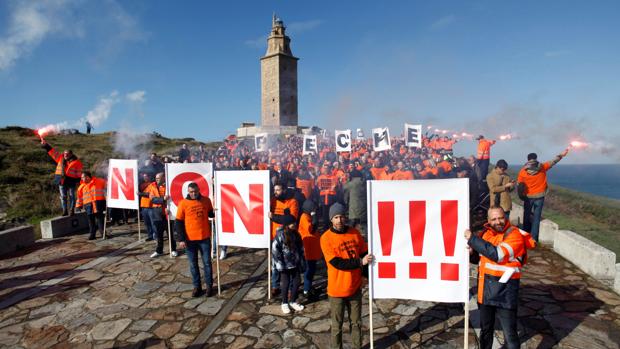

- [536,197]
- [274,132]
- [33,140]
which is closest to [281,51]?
[274,132]

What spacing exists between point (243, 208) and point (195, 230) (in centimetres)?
92

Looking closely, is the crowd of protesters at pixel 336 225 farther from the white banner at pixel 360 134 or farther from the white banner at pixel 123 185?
the white banner at pixel 360 134

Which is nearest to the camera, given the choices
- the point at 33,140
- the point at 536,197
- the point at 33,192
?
the point at 536,197

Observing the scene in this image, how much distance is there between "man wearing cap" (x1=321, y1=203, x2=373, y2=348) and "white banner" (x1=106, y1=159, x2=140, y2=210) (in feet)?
23.0

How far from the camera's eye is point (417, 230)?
157 inches

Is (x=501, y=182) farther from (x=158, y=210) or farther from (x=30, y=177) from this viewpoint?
(x=30, y=177)

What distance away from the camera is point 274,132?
4709 cm

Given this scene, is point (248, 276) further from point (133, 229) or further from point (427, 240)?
point (133, 229)

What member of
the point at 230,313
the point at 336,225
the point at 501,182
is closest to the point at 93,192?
the point at 230,313

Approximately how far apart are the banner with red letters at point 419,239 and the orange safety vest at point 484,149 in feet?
27.4

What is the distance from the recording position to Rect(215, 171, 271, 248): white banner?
6.08 meters

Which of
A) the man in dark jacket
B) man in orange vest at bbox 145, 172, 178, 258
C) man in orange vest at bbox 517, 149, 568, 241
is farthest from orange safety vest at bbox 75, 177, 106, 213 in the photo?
man in orange vest at bbox 517, 149, 568, 241

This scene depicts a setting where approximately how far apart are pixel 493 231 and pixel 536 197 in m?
5.02

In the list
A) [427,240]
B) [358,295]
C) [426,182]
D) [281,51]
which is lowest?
[358,295]
